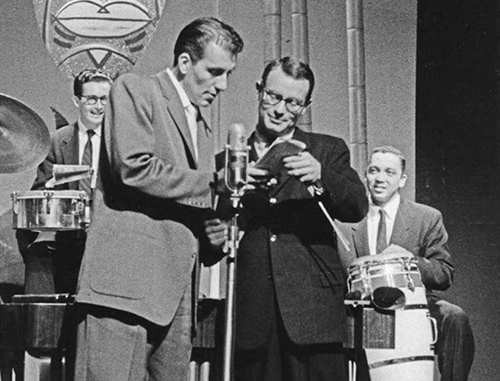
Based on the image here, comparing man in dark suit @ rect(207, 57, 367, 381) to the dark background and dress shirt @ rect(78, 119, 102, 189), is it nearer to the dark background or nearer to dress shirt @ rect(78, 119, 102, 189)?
dress shirt @ rect(78, 119, 102, 189)

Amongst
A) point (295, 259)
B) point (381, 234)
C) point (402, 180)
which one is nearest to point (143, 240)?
point (295, 259)

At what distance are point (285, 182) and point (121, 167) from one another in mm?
747

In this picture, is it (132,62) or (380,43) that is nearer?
(132,62)

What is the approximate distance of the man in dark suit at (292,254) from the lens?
332cm

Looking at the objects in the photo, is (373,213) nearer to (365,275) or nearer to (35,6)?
(365,275)

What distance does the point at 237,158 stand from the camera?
2.95m

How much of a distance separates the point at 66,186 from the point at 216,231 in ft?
5.65

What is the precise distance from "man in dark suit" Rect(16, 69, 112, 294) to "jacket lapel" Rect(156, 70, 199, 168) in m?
1.50

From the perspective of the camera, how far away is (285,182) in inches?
137

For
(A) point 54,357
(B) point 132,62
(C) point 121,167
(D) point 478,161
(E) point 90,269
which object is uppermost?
(B) point 132,62

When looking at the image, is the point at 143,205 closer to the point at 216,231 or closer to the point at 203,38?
the point at 216,231

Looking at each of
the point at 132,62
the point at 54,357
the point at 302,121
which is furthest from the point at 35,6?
the point at 54,357

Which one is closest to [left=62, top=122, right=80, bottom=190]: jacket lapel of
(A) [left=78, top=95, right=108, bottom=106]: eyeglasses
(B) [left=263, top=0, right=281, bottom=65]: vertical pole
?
(A) [left=78, top=95, right=108, bottom=106]: eyeglasses

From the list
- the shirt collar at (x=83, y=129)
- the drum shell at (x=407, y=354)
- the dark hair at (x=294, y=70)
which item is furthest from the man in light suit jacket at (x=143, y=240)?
the shirt collar at (x=83, y=129)
